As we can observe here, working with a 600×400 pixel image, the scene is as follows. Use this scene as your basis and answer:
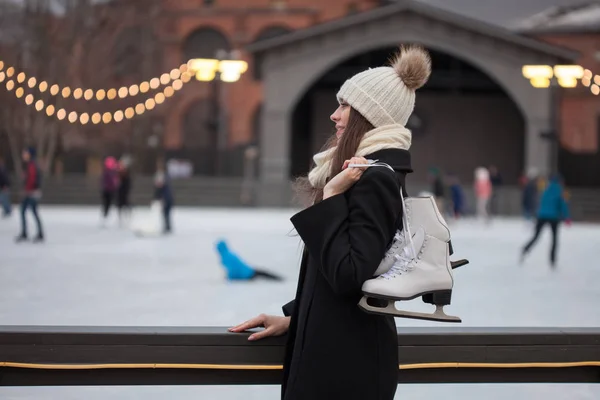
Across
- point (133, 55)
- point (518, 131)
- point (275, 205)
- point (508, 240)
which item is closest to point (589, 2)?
point (518, 131)

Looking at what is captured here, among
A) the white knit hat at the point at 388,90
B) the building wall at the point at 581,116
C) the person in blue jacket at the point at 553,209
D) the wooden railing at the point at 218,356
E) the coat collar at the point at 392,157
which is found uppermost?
the building wall at the point at 581,116

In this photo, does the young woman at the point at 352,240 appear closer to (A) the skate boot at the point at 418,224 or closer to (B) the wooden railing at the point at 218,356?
(A) the skate boot at the point at 418,224

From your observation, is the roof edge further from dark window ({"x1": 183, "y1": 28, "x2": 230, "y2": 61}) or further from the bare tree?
dark window ({"x1": 183, "y1": 28, "x2": 230, "y2": 61})

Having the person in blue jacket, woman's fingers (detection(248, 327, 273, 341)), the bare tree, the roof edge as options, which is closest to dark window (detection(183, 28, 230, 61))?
the bare tree

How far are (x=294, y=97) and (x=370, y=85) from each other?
1232 inches

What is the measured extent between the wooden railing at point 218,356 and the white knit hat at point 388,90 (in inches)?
36.8

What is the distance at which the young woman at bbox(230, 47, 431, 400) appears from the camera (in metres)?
2.43

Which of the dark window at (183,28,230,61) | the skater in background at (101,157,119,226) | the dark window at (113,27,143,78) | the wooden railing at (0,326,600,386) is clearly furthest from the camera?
the dark window at (183,28,230,61)

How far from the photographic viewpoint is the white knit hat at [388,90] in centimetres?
260

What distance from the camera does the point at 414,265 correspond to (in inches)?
97.0

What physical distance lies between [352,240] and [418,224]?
205 millimetres

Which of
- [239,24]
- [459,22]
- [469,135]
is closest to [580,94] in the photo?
[469,135]

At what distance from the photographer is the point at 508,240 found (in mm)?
20047

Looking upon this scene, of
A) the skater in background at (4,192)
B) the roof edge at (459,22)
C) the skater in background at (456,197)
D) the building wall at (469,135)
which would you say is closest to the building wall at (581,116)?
the building wall at (469,135)
